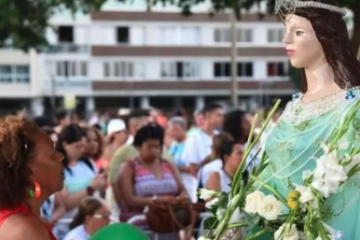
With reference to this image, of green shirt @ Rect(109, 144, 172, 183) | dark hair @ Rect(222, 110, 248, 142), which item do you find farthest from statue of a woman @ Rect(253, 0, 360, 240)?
dark hair @ Rect(222, 110, 248, 142)

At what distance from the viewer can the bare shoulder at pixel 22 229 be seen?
8.92 feet

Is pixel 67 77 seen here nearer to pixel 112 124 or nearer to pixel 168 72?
pixel 168 72

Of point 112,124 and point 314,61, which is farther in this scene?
point 112,124

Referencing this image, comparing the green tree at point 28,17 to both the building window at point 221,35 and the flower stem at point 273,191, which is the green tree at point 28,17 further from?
the building window at point 221,35

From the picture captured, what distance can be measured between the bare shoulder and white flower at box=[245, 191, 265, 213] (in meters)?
0.67

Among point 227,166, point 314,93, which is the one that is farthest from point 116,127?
point 314,93

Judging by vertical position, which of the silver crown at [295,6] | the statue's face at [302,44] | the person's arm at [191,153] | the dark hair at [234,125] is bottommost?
the person's arm at [191,153]

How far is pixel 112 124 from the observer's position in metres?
9.77

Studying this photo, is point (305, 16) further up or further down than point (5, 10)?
further up

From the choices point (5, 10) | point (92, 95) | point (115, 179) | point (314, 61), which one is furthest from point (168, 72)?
point (314, 61)

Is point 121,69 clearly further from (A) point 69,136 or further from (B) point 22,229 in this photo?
(B) point 22,229

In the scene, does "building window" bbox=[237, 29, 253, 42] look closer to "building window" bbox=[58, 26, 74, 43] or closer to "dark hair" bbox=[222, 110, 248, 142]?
"building window" bbox=[58, 26, 74, 43]

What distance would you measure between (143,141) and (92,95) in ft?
155

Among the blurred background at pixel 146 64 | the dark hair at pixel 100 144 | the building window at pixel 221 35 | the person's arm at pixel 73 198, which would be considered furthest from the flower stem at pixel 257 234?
the building window at pixel 221 35
